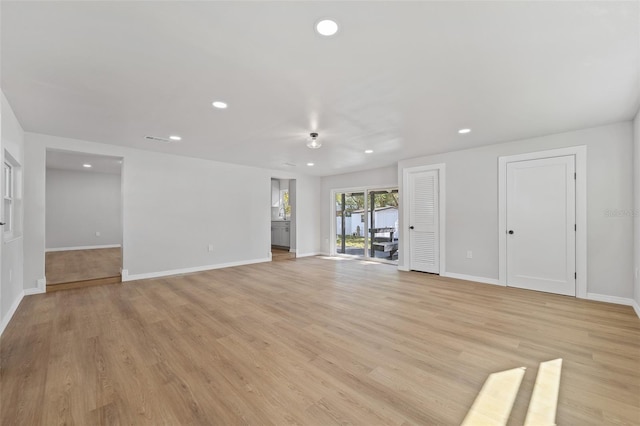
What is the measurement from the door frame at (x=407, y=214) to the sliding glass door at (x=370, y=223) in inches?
35.5

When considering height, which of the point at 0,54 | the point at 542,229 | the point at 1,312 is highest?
the point at 0,54

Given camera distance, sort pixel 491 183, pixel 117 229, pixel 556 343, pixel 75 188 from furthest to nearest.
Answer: pixel 117 229 → pixel 75 188 → pixel 491 183 → pixel 556 343

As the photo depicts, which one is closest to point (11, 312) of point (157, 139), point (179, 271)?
point (179, 271)

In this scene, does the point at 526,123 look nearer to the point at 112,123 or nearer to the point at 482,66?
the point at 482,66

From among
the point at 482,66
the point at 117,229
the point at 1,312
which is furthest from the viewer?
the point at 117,229

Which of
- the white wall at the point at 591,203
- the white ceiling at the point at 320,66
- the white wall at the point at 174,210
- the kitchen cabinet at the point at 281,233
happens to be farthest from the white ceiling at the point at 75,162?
the white wall at the point at 591,203

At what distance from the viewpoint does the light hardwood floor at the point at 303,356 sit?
161 centimetres

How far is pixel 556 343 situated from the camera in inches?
96.0

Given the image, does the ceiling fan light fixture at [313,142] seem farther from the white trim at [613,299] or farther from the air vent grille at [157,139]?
the white trim at [613,299]

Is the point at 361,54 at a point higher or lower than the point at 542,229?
higher

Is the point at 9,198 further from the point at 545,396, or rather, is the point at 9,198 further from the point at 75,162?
the point at 545,396

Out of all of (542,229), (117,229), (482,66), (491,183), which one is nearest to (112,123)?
(482,66)

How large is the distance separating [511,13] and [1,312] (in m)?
5.25

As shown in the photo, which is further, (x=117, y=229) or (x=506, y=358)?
(x=117, y=229)
